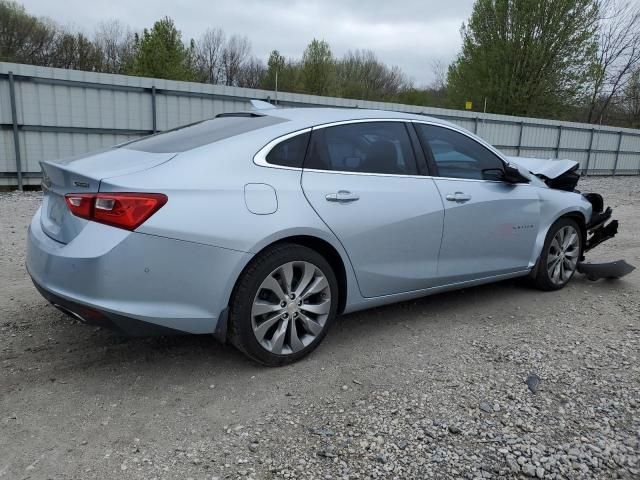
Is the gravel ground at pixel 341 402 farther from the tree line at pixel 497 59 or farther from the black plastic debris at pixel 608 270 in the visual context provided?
the tree line at pixel 497 59

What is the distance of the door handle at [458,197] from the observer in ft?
12.3

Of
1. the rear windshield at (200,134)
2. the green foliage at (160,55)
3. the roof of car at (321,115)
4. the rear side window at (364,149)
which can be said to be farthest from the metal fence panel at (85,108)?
the green foliage at (160,55)

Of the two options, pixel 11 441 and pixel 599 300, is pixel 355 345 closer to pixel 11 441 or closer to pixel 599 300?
pixel 11 441

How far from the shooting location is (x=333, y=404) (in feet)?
9.07

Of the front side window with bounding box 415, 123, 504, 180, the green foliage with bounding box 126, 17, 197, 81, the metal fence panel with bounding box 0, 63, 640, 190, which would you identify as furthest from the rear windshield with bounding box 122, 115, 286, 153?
the green foliage with bounding box 126, 17, 197, 81

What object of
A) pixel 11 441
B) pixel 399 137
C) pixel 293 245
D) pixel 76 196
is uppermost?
pixel 399 137

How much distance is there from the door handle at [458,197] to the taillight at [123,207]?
2049 mm

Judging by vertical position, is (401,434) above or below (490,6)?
below

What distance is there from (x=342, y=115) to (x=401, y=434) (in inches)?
80.7

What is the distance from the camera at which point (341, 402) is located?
2.79 meters

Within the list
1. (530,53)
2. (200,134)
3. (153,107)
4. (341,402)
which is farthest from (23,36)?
(341,402)

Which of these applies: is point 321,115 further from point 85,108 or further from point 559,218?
point 85,108

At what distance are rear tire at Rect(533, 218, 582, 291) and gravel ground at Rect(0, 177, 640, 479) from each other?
0.63 metres

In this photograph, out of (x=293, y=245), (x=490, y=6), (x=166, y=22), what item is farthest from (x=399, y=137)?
(x=490, y=6)
